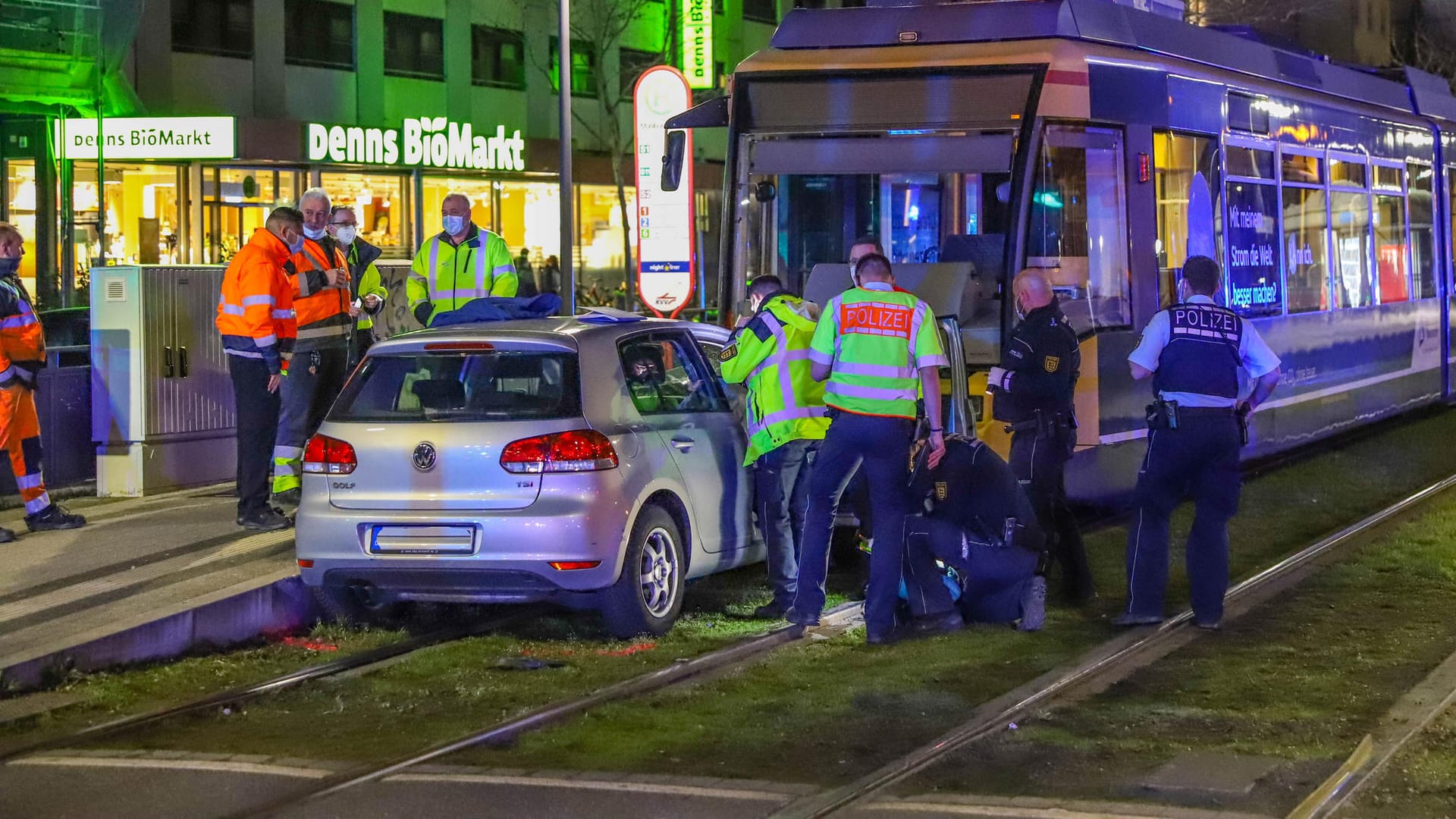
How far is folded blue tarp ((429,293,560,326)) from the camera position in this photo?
10.1 meters

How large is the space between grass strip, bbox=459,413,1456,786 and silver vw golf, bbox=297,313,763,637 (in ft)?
2.98

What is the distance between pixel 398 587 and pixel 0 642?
5.77 feet

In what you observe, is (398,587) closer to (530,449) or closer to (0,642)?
(530,449)

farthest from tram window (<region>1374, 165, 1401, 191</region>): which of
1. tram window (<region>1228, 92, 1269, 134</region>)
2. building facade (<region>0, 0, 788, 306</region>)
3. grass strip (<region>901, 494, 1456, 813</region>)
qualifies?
building facade (<region>0, 0, 788, 306</region>)

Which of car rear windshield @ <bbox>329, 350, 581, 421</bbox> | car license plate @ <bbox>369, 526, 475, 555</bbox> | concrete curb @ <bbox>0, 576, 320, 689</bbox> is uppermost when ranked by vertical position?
car rear windshield @ <bbox>329, 350, 581, 421</bbox>

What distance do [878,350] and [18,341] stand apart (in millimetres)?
5434

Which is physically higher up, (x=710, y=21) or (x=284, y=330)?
(x=710, y=21)

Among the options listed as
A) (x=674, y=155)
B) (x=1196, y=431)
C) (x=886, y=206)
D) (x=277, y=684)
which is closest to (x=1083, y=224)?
(x=886, y=206)

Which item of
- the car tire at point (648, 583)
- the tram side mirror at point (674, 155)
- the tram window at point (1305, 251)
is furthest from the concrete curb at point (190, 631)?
the tram window at point (1305, 251)

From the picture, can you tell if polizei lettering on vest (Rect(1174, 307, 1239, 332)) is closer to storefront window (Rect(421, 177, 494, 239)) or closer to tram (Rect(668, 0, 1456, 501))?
tram (Rect(668, 0, 1456, 501))

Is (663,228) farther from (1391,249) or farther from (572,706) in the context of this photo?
(572,706)

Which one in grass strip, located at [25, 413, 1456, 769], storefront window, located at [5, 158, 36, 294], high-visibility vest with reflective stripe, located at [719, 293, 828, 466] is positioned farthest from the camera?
storefront window, located at [5, 158, 36, 294]

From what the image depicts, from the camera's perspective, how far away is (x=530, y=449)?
8719 mm

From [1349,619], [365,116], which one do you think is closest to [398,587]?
[1349,619]
